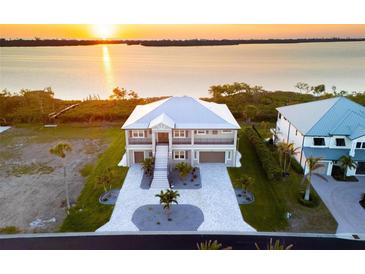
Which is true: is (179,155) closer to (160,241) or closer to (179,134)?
(179,134)

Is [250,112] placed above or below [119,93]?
below

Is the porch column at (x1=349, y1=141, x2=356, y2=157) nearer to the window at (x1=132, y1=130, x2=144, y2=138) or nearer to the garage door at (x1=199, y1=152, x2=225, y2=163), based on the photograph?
the garage door at (x1=199, y1=152, x2=225, y2=163)

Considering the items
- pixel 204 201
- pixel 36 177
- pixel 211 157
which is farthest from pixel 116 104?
pixel 204 201

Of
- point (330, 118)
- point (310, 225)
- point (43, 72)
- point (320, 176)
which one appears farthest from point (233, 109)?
point (43, 72)

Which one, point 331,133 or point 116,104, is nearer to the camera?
point 331,133

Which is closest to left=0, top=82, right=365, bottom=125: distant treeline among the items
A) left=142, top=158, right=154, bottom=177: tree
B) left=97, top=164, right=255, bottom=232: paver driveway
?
left=97, top=164, right=255, bottom=232: paver driveway

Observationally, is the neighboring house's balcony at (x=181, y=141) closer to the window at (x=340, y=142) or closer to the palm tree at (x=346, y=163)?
the palm tree at (x=346, y=163)

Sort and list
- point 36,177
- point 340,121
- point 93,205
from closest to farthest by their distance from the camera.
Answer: point 93,205
point 36,177
point 340,121

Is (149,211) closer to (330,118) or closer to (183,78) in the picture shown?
(330,118)

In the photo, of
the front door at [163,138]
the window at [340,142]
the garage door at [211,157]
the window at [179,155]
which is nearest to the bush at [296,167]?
the window at [340,142]
